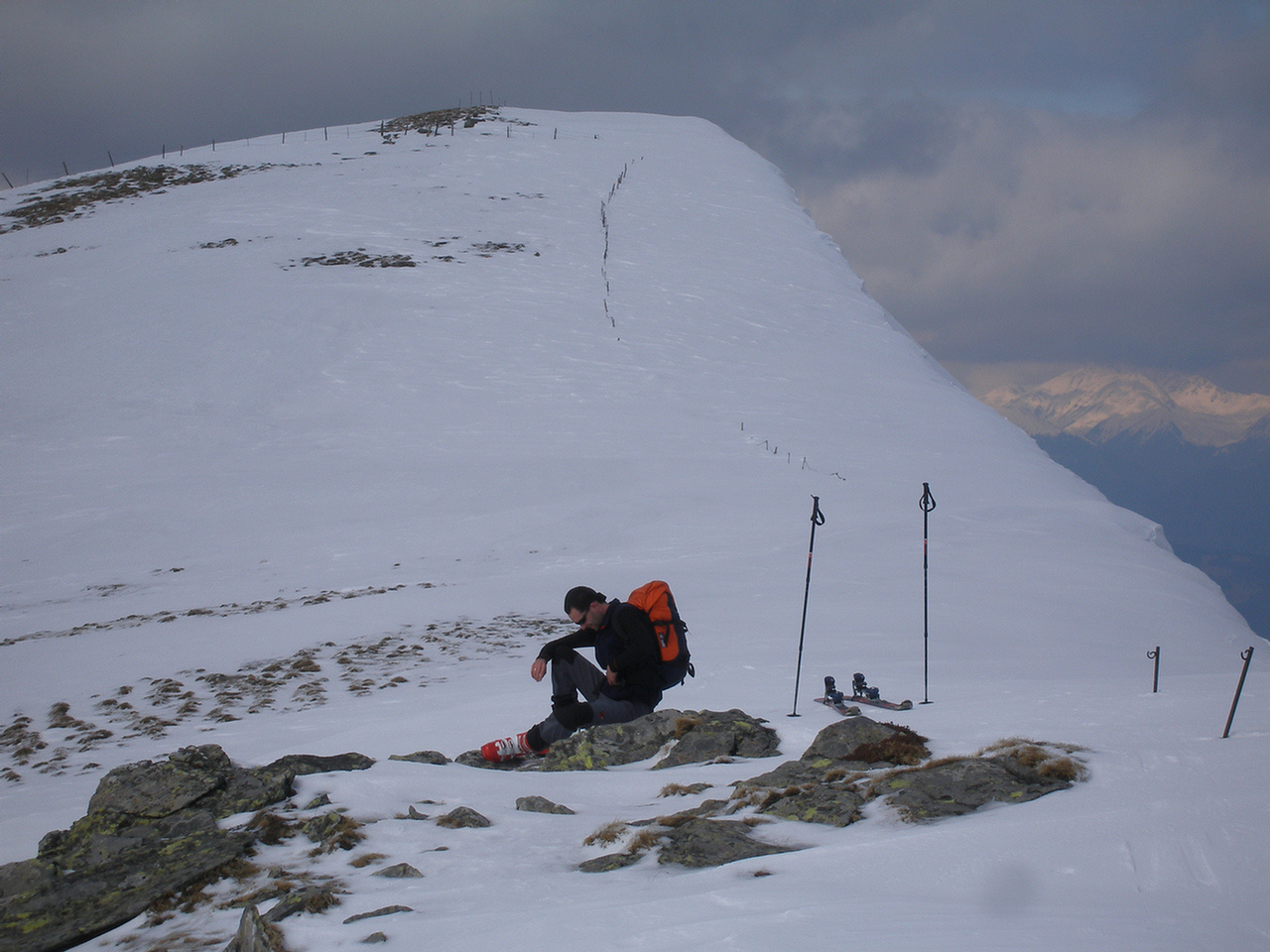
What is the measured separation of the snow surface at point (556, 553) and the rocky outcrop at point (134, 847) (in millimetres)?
267

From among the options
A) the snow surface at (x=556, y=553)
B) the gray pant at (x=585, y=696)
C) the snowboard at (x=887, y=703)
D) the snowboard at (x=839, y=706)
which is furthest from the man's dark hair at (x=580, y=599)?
the snowboard at (x=887, y=703)

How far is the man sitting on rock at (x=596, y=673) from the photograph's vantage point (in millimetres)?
6609

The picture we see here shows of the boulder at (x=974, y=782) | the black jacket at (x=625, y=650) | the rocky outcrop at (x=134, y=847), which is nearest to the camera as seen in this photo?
the rocky outcrop at (x=134, y=847)

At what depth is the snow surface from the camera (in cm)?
356

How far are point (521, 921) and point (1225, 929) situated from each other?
8.81 feet

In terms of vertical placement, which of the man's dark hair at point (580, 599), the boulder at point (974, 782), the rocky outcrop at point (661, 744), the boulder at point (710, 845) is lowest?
the rocky outcrop at point (661, 744)

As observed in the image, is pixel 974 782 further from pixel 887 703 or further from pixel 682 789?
pixel 887 703

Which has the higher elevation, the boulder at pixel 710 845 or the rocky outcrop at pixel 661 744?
the boulder at pixel 710 845

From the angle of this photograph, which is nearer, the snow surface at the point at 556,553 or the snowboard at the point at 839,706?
the snow surface at the point at 556,553

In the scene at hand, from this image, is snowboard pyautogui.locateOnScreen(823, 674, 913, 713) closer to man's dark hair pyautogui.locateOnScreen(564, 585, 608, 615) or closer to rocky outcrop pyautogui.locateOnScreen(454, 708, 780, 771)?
rocky outcrop pyautogui.locateOnScreen(454, 708, 780, 771)

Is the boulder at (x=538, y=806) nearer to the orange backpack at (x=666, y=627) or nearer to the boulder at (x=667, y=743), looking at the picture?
the boulder at (x=667, y=743)

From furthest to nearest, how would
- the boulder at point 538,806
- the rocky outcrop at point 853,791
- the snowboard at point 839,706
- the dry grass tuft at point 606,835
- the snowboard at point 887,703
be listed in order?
the snowboard at point 887,703 < the snowboard at point 839,706 < the boulder at point 538,806 < the dry grass tuft at point 606,835 < the rocky outcrop at point 853,791

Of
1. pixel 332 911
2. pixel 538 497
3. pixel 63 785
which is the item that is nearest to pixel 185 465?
pixel 538 497

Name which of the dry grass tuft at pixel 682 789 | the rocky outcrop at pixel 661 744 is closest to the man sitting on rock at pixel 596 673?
the rocky outcrop at pixel 661 744
